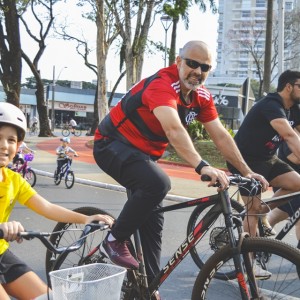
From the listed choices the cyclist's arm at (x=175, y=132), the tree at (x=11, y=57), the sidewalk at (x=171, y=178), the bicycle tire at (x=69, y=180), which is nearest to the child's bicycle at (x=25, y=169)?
the bicycle tire at (x=69, y=180)

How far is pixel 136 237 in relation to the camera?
12.1 ft

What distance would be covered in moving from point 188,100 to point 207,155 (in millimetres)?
17471

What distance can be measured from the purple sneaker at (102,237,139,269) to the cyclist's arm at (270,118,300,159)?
179 centimetres

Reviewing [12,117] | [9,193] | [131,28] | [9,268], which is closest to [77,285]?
[9,268]

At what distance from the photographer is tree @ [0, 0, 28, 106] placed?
27.9 meters

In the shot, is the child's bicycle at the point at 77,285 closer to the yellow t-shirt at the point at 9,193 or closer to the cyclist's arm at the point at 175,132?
the yellow t-shirt at the point at 9,193

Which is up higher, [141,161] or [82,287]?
[141,161]

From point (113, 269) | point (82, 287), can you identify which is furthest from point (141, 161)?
point (82, 287)

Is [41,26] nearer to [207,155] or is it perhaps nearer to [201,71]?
[207,155]

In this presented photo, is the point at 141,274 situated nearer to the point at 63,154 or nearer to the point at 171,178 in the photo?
the point at 63,154

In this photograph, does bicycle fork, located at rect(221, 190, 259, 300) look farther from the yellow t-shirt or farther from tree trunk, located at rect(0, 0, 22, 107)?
tree trunk, located at rect(0, 0, 22, 107)

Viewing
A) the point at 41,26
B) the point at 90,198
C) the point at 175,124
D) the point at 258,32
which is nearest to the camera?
the point at 175,124

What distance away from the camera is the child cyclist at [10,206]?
2771mm

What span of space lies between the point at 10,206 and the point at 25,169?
9938 mm
